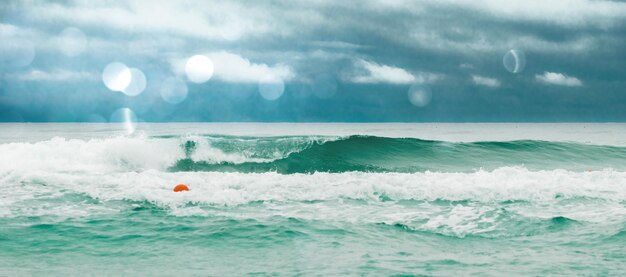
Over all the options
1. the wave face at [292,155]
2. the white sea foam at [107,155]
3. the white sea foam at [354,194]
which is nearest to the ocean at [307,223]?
the white sea foam at [354,194]

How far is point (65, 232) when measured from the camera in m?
9.44

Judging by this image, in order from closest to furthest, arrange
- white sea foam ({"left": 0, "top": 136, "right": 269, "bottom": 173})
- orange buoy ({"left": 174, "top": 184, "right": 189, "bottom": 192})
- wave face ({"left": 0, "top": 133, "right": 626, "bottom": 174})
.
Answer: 1. orange buoy ({"left": 174, "top": 184, "right": 189, "bottom": 192})
2. white sea foam ({"left": 0, "top": 136, "right": 269, "bottom": 173})
3. wave face ({"left": 0, "top": 133, "right": 626, "bottom": 174})

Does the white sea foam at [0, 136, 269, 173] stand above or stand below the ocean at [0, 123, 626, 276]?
above

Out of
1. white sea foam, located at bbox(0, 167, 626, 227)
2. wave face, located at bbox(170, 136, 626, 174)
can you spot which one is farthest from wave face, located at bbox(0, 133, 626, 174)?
white sea foam, located at bbox(0, 167, 626, 227)

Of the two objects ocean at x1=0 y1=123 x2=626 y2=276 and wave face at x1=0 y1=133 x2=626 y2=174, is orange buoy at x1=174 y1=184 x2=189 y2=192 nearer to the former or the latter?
ocean at x1=0 y1=123 x2=626 y2=276

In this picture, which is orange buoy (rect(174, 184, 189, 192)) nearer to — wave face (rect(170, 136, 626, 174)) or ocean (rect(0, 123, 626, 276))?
ocean (rect(0, 123, 626, 276))

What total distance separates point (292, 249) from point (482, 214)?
15.6ft

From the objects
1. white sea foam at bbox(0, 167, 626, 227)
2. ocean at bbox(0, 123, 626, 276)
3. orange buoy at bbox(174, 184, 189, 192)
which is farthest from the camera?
orange buoy at bbox(174, 184, 189, 192)

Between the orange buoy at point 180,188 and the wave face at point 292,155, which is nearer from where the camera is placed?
the orange buoy at point 180,188

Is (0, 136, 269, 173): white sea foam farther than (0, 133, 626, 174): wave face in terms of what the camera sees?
No

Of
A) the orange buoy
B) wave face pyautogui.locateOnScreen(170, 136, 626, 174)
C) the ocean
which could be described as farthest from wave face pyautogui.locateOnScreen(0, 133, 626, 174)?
the orange buoy

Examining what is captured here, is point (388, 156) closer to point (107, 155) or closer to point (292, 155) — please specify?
point (292, 155)

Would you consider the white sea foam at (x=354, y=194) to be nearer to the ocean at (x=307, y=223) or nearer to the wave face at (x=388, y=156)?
the ocean at (x=307, y=223)

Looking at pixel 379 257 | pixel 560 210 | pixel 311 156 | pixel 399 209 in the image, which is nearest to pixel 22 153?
pixel 311 156
